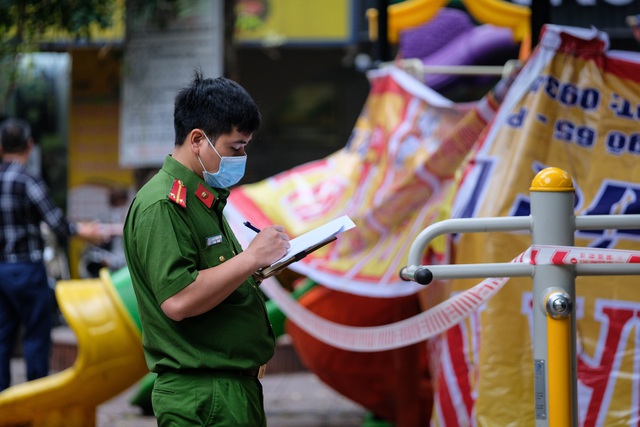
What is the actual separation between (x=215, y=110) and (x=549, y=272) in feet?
3.32

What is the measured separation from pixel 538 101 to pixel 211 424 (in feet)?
7.32

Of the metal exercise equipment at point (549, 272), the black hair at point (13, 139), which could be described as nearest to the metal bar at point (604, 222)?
the metal exercise equipment at point (549, 272)

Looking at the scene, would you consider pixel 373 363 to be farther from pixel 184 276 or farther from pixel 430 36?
pixel 430 36

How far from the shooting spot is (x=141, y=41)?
694cm

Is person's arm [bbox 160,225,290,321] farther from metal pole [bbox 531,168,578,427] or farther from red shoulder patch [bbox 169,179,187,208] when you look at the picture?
metal pole [bbox 531,168,578,427]

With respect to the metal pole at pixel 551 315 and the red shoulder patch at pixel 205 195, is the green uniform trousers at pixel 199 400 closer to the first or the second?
the red shoulder patch at pixel 205 195

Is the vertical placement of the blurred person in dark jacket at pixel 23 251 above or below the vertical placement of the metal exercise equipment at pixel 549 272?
below

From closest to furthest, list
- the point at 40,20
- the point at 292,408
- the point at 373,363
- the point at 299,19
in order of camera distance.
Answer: the point at 373,363 < the point at 40,20 < the point at 292,408 < the point at 299,19

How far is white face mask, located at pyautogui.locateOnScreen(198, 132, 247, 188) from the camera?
297cm

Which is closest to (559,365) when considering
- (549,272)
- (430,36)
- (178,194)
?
(549,272)

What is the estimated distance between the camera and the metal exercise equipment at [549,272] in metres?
2.82

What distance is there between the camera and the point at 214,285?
278 centimetres

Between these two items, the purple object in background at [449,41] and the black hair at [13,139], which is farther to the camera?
the purple object in background at [449,41]

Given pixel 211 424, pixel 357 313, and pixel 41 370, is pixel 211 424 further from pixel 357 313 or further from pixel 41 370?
pixel 41 370
